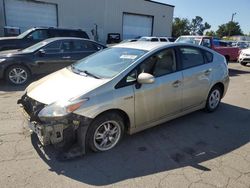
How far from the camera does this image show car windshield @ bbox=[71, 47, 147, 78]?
12.3 feet

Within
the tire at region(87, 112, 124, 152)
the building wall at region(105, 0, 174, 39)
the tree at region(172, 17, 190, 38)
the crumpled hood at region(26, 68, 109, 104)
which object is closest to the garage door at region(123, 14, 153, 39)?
the building wall at region(105, 0, 174, 39)

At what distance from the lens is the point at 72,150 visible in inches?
130

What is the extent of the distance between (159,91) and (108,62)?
987 mm

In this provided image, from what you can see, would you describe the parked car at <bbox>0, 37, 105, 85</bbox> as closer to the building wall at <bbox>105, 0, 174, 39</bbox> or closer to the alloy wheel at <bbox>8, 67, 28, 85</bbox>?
the alloy wheel at <bbox>8, 67, 28, 85</bbox>

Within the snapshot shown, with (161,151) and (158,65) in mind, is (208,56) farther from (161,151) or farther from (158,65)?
(161,151)

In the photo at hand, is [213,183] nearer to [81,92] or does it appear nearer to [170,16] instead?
[81,92]

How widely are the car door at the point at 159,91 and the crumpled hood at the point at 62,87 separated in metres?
0.68

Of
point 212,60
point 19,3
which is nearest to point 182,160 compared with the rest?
A: point 212,60

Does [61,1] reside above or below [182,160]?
above

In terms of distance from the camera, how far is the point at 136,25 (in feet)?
76.8

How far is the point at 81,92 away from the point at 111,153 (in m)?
1.01

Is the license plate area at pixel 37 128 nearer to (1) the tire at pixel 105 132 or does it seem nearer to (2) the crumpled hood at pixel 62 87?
(2) the crumpled hood at pixel 62 87

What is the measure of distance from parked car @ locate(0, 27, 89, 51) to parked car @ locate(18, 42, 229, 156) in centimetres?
662

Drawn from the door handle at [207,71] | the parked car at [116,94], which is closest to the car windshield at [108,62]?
the parked car at [116,94]
